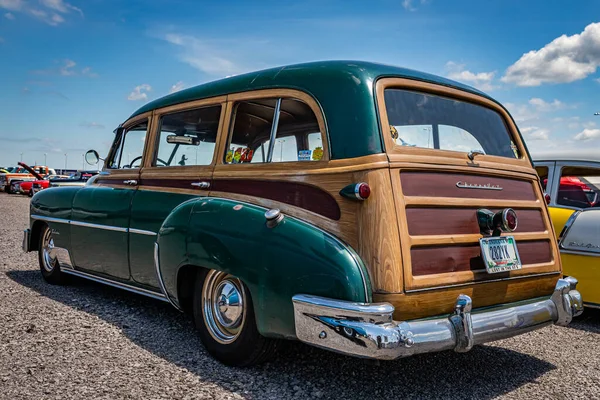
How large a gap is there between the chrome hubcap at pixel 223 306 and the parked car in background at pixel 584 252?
10.4ft

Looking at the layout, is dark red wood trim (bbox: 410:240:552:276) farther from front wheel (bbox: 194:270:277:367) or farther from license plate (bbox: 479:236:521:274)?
front wheel (bbox: 194:270:277:367)

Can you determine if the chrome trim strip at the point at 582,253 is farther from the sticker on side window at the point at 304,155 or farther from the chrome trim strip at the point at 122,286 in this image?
the chrome trim strip at the point at 122,286

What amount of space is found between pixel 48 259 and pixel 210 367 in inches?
132

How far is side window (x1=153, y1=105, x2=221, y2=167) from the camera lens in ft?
13.0

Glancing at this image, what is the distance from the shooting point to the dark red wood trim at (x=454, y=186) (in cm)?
298

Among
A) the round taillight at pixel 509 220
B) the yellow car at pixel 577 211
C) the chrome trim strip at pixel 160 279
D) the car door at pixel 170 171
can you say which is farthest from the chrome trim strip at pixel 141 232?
the yellow car at pixel 577 211

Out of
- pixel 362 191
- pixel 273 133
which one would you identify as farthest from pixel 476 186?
pixel 273 133

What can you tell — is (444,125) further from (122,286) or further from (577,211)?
(122,286)

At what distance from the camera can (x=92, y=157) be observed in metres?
5.73

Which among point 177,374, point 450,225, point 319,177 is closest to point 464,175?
point 450,225

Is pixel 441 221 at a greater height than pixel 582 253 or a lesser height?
greater

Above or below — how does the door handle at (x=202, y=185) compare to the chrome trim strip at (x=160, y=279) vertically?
above

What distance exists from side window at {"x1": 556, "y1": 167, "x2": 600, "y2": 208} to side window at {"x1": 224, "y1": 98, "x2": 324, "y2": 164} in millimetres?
3102

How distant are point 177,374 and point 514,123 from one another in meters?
2.98
